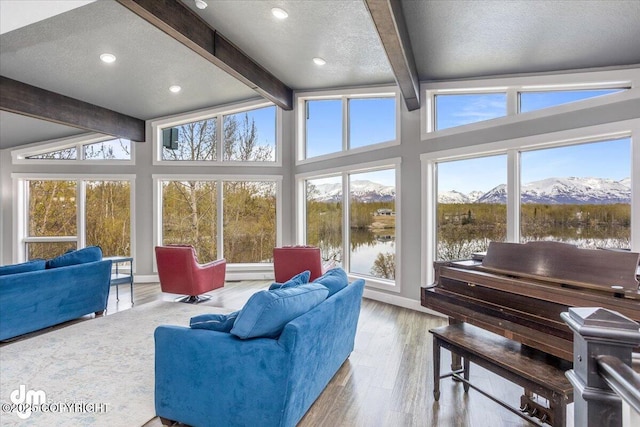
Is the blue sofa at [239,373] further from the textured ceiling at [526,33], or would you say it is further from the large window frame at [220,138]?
the large window frame at [220,138]

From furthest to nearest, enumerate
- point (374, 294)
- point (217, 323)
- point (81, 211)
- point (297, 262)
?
point (81, 211)
point (374, 294)
point (297, 262)
point (217, 323)

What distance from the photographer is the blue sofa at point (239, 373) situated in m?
1.89

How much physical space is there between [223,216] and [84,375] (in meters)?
4.46

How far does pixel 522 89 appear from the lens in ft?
13.3

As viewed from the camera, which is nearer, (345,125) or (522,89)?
(522,89)

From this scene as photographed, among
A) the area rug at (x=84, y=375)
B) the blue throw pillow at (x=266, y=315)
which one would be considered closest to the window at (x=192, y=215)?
the area rug at (x=84, y=375)

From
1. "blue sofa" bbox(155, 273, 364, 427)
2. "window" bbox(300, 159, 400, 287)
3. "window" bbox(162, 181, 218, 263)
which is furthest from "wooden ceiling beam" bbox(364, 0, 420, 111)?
"window" bbox(162, 181, 218, 263)

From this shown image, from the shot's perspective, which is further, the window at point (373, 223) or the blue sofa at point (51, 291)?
the window at point (373, 223)

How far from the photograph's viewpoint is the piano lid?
177 cm

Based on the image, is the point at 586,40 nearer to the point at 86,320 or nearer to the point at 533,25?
the point at 533,25

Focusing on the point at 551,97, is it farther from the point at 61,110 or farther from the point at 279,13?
the point at 61,110

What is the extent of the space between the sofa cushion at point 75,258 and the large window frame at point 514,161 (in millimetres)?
4491

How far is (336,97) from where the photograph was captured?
20.6 feet

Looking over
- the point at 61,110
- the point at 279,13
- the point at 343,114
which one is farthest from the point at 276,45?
the point at 61,110
